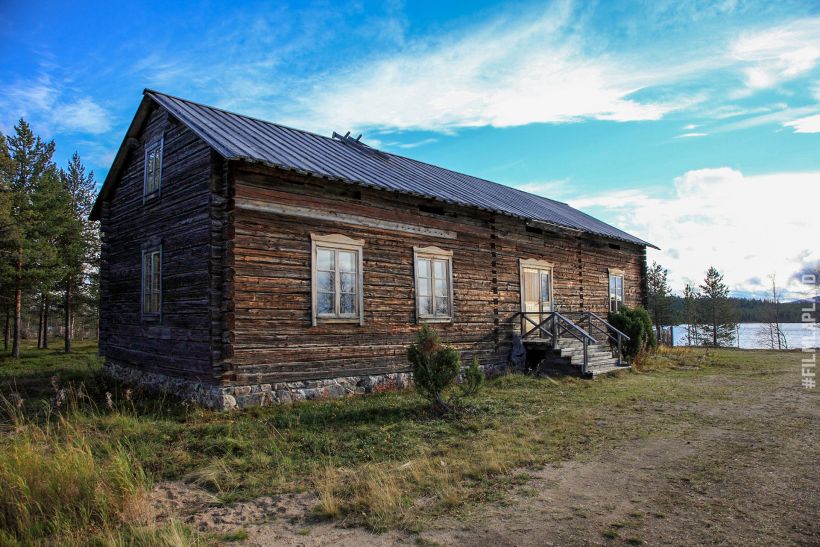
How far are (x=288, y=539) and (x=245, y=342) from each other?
20.1 feet

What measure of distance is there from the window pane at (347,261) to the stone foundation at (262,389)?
2.42 metres

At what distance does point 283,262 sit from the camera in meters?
10.9

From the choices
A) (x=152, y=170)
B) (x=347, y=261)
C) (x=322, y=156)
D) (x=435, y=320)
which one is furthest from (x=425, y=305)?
(x=152, y=170)

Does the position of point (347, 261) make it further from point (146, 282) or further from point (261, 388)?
point (146, 282)

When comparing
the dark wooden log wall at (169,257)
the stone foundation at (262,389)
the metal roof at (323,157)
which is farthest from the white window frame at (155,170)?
the stone foundation at (262,389)

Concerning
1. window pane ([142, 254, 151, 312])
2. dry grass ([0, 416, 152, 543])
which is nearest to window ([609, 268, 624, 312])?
window pane ([142, 254, 151, 312])

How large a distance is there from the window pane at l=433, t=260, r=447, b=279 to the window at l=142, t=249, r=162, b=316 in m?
6.70

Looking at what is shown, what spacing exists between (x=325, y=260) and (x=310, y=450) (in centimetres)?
515

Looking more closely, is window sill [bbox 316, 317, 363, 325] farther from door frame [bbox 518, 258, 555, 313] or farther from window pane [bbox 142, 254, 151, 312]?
door frame [bbox 518, 258, 555, 313]

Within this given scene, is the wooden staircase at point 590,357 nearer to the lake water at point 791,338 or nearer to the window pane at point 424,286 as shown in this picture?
the window pane at point 424,286

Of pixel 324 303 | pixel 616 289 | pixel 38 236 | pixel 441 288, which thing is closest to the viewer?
pixel 324 303

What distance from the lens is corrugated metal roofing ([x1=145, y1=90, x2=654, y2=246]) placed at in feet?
35.9

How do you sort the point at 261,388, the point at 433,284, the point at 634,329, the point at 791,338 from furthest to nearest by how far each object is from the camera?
the point at 791,338
the point at 634,329
the point at 433,284
the point at 261,388

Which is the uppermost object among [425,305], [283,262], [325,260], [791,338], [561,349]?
[325,260]
